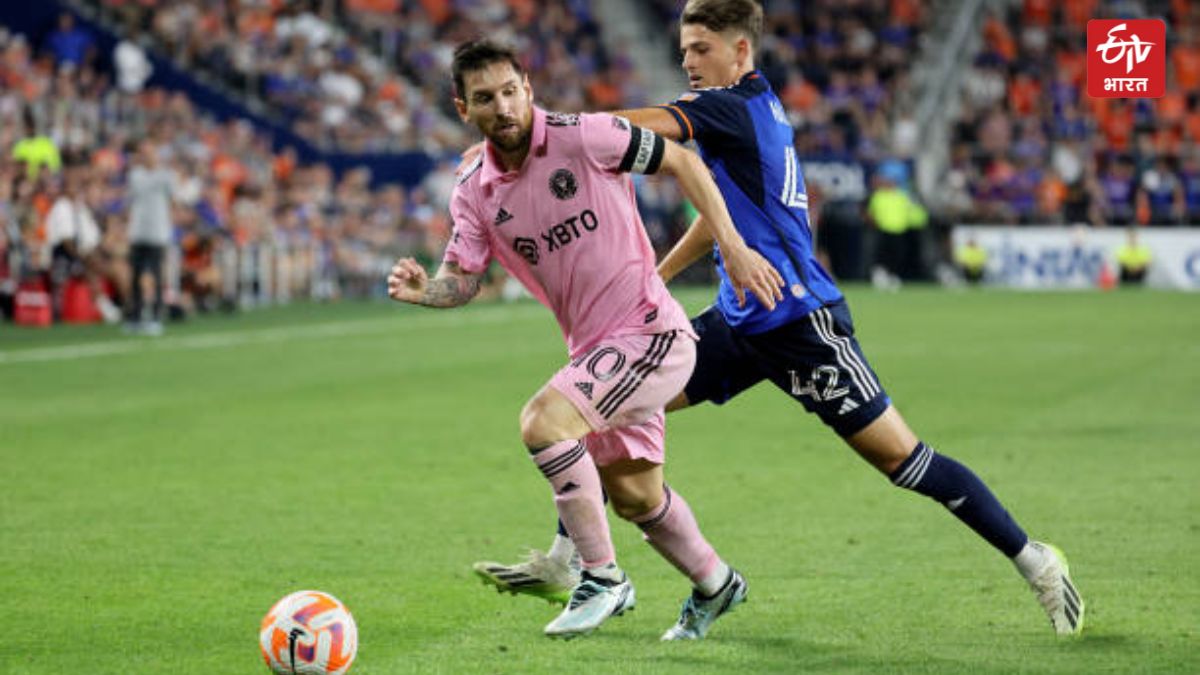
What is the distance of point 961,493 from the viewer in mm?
6930

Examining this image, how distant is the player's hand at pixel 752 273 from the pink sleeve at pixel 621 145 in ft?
1.26

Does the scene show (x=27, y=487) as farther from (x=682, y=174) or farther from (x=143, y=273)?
(x=143, y=273)

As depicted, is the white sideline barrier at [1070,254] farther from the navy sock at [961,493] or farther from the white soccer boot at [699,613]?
the white soccer boot at [699,613]

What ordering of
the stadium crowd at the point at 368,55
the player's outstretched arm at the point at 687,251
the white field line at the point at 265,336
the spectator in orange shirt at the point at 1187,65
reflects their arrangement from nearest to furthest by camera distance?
the player's outstretched arm at the point at 687,251
the white field line at the point at 265,336
the stadium crowd at the point at 368,55
the spectator in orange shirt at the point at 1187,65

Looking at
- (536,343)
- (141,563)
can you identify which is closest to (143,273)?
(536,343)

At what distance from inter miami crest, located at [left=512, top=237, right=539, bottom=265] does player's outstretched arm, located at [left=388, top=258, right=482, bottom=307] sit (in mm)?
190

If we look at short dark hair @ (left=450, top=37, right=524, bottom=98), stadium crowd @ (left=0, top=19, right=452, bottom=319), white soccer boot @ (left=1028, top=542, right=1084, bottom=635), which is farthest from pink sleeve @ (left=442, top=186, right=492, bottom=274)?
stadium crowd @ (left=0, top=19, right=452, bottom=319)

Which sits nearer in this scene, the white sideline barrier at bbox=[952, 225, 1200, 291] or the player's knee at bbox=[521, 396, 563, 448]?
the player's knee at bbox=[521, 396, 563, 448]

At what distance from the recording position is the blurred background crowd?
88.0 ft

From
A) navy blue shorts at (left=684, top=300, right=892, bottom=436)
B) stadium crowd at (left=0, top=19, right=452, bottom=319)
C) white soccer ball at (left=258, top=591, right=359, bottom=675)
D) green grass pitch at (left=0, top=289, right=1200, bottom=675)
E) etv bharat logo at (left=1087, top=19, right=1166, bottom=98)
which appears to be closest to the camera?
white soccer ball at (left=258, top=591, right=359, bottom=675)

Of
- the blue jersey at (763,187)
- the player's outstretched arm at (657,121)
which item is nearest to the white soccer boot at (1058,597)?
the blue jersey at (763,187)

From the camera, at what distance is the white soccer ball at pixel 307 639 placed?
5.96 meters

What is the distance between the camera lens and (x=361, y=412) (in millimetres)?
14734

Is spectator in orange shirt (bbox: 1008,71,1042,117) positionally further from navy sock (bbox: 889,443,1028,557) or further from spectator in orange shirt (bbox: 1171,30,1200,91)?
navy sock (bbox: 889,443,1028,557)
